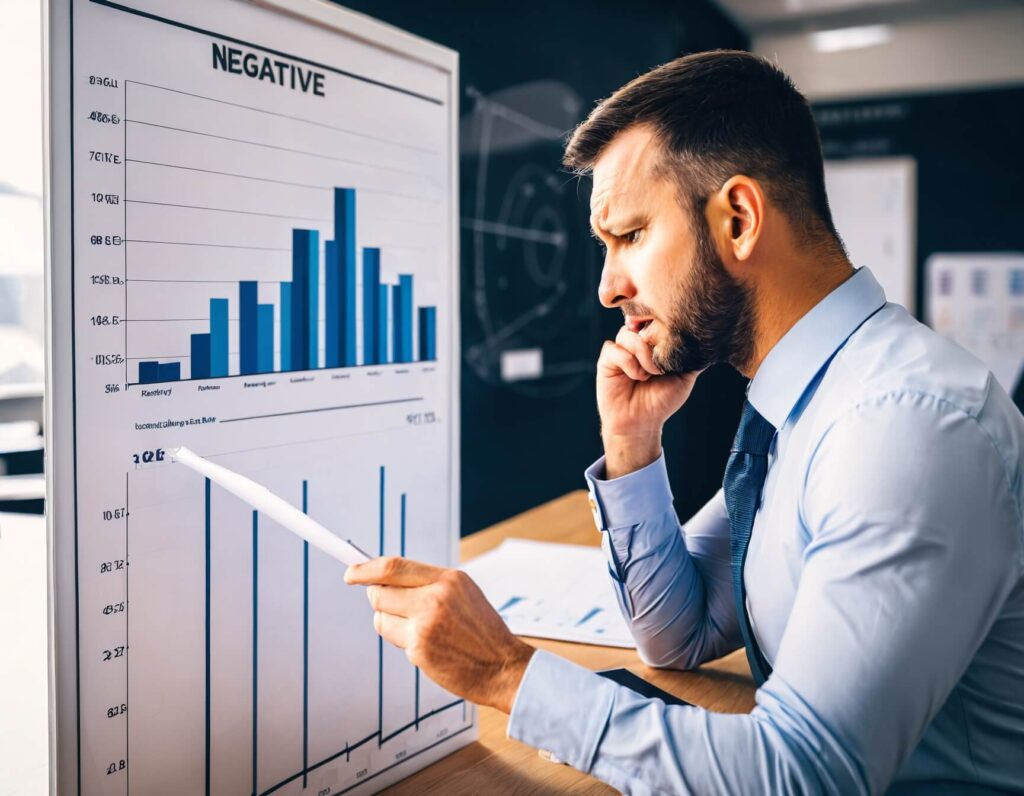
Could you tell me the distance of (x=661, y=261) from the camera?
1021mm

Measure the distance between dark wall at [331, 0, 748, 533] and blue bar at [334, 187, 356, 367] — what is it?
1.65 metres

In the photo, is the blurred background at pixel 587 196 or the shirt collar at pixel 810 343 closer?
the shirt collar at pixel 810 343

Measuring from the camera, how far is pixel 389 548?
3.06ft

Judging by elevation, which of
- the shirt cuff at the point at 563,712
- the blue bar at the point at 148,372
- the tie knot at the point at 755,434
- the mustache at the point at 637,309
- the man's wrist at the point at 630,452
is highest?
the mustache at the point at 637,309

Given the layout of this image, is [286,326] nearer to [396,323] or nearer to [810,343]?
[396,323]

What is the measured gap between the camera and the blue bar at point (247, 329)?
773 millimetres

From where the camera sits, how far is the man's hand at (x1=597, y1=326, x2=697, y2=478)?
46.9 inches

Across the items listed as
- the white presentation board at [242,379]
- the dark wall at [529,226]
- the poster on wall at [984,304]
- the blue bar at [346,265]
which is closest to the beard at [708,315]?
the white presentation board at [242,379]

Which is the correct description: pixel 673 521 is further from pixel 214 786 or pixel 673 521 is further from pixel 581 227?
pixel 581 227

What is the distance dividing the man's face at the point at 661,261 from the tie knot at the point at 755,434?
0.10m

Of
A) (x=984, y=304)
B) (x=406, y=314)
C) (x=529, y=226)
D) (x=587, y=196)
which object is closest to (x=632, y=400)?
(x=406, y=314)

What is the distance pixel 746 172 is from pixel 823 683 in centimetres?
55

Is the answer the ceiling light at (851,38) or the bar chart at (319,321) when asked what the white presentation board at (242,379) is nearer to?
the bar chart at (319,321)

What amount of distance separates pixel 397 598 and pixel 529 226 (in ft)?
8.80
